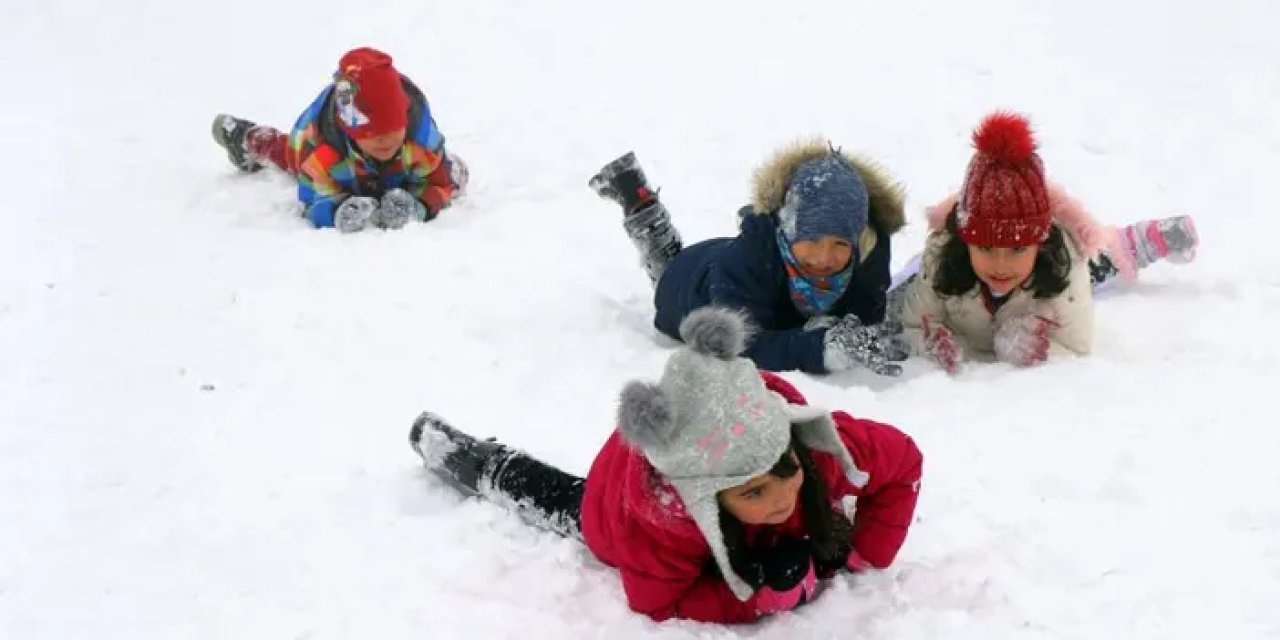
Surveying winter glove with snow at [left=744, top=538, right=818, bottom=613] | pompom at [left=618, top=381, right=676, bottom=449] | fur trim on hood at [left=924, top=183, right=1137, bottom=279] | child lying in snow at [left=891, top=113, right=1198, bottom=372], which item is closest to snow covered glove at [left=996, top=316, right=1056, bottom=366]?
child lying in snow at [left=891, top=113, right=1198, bottom=372]

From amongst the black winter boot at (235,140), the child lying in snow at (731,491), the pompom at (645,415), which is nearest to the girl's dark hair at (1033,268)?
the child lying in snow at (731,491)

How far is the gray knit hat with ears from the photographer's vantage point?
2.69m

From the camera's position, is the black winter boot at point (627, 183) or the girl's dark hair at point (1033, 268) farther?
the black winter boot at point (627, 183)

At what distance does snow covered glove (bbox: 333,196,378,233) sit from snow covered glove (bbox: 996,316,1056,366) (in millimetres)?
2966

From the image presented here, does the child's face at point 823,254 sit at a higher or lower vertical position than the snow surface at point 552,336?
higher

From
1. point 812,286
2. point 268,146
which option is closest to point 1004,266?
point 812,286

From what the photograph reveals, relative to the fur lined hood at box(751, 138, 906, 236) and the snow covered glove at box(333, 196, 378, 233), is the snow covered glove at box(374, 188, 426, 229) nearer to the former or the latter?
the snow covered glove at box(333, 196, 378, 233)

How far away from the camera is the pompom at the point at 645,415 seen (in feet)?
8.61

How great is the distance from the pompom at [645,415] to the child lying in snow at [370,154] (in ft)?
11.5

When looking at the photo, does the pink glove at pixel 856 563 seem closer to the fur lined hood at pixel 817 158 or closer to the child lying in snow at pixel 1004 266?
the child lying in snow at pixel 1004 266

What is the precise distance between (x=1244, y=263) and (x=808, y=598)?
306 cm

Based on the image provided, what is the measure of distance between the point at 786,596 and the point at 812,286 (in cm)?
165

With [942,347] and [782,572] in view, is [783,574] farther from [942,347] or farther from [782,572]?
[942,347]

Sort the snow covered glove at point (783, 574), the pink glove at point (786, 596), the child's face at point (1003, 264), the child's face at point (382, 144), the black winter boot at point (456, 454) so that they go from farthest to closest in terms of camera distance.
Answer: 1. the child's face at point (382, 144)
2. the child's face at point (1003, 264)
3. the black winter boot at point (456, 454)
4. the pink glove at point (786, 596)
5. the snow covered glove at point (783, 574)
